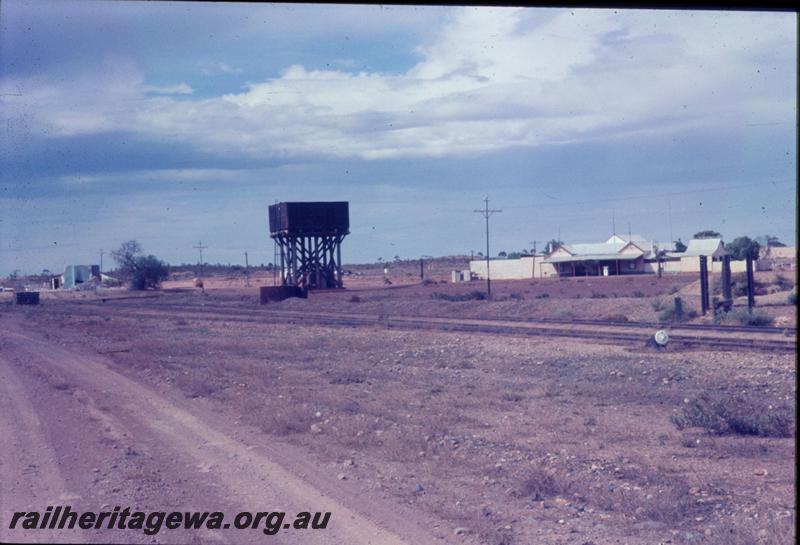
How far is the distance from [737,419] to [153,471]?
344 inches

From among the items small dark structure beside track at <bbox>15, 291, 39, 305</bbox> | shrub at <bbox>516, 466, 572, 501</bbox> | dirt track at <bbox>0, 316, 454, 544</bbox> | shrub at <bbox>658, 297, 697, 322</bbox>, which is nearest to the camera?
dirt track at <bbox>0, 316, 454, 544</bbox>

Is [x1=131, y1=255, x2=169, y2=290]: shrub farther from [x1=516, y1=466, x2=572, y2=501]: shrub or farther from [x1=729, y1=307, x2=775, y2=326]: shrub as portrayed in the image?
[x1=516, y1=466, x2=572, y2=501]: shrub

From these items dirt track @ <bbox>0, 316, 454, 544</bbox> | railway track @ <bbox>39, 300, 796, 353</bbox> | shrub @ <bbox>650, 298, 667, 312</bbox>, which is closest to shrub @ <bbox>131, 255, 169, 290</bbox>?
railway track @ <bbox>39, 300, 796, 353</bbox>

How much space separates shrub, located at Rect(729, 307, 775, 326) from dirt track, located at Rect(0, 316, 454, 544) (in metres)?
24.6

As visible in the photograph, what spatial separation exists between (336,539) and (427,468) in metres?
3.16

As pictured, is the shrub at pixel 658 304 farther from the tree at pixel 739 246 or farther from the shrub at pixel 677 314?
the tree at pixel 739 246

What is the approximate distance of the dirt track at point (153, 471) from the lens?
883 cm

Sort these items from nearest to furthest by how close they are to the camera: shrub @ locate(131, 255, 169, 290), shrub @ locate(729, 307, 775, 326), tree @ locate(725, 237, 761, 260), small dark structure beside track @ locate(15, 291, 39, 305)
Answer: shrub @ locate(729, 307, 775, 326)
small dark structure beside track @ locate(15, 291, 39, 305)
tree @ locate(725, 237, 761, 260)
shrub @ locate(131, 255, 169, 290)

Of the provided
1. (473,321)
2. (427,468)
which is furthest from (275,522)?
(473,321)

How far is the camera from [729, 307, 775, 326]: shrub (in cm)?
A: 3369

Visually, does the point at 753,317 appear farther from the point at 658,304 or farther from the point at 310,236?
the point at 310,236

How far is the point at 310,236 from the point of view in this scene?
7656 centimetres

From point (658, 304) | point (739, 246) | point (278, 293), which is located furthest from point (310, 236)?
point (739, 246)

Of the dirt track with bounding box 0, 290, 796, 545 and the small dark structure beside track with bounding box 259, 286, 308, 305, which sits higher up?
the small dark structure beside track with bounding box 259, 286, 308, 305
